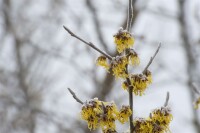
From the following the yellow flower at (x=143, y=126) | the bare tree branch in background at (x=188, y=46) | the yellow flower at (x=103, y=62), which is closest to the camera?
the yellow flower at (x=143, y=126)

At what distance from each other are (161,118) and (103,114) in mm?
292

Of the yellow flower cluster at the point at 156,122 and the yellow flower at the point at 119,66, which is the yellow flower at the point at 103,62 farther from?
the yellow flower cluster at the point at 156,122

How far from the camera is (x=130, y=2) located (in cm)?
226

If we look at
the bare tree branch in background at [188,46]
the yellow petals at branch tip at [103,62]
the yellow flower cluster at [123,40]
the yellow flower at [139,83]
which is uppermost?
the bare tree branch in background at [188,46]

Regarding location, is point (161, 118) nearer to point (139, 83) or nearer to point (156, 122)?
point (156, 122)

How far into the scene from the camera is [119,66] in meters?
2.18

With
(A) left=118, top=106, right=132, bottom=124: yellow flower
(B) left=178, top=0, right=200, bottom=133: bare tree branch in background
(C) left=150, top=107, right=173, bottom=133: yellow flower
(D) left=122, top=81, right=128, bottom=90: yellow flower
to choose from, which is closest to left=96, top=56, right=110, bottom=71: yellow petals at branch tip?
(D) left=122, top=81, right=128, bottom=90: yellow flower

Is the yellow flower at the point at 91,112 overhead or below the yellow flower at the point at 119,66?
below

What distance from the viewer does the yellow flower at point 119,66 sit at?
219 centimetres

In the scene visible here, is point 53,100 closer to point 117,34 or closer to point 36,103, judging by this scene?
point 36,103

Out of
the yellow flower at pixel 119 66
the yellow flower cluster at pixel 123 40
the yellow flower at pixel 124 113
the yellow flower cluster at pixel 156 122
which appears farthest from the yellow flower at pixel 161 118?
the yellow flower cluster at pixel 123 40

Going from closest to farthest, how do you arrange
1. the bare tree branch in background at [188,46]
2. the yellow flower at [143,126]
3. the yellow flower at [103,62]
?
1. the yellow flower at [143,126]
2. the yellow flower at [103,62]
3. the bare tree branch in background at [188,46]

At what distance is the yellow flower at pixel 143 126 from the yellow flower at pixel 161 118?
33mm

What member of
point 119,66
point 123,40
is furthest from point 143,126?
point 123,40
